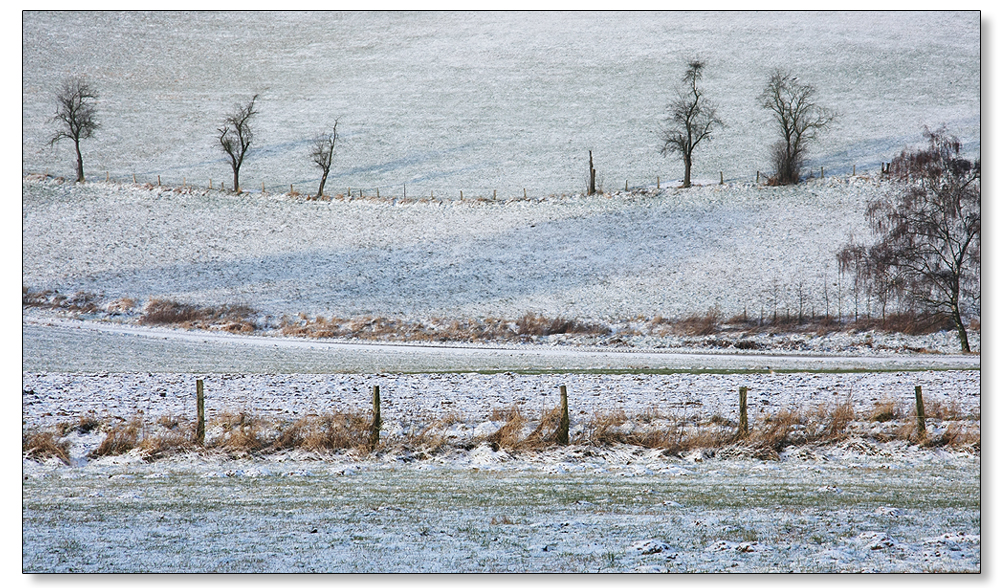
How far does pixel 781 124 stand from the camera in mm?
54281

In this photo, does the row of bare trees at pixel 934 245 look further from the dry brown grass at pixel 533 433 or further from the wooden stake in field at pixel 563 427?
the wooden stake in field at pixel 563 427

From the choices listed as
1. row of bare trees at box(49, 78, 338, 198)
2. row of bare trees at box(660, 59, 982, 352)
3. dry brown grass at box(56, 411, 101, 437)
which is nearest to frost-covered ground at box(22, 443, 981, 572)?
dry brown grass at box(56, 411, 101, 437)

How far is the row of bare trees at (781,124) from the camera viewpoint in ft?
172

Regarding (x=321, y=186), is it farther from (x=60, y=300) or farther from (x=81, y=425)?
(x=81, y=425)

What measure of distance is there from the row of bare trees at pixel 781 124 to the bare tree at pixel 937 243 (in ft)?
90.2

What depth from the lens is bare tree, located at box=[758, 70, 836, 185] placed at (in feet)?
172

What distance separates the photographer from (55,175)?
177 ft

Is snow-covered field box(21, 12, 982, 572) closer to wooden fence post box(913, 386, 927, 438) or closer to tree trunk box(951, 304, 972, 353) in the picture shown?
wooden fence post box(913, 386, 927, 438)

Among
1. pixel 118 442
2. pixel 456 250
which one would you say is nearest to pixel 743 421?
pixel 118 442

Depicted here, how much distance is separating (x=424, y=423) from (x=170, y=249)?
109ft

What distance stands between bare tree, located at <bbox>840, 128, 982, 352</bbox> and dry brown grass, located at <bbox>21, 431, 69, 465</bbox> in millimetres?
20698

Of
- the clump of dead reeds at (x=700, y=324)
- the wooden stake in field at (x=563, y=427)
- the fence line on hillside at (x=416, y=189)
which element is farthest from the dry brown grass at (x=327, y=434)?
the fence line on hillside at (x=416, y=189)

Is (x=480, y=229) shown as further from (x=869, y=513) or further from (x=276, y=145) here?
(x=869, y=513)

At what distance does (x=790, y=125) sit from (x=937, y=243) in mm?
35803
